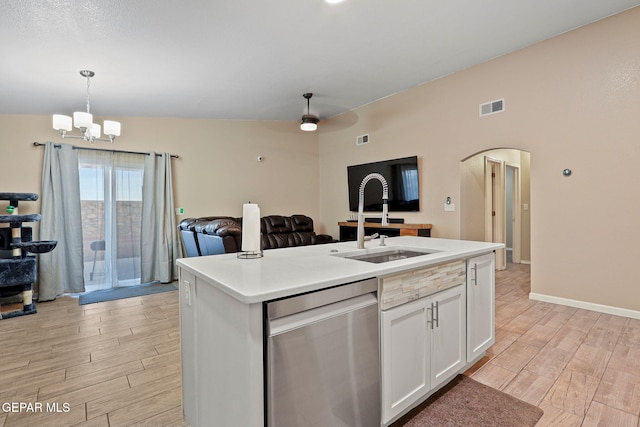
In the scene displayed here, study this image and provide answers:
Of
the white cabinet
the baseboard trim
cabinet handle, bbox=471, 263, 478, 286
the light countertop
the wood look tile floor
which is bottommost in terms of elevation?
the wood look tile floor

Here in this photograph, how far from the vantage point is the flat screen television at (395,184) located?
16.2ft

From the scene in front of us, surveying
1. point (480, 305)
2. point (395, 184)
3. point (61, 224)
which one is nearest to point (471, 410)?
point (480, 305)

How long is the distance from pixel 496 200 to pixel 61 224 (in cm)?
667

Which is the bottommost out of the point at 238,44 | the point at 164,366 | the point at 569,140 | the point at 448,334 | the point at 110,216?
the point at 164,366

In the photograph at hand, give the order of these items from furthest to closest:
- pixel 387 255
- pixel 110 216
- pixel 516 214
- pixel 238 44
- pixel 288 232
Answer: pixel 516 214 → pixel 288 232 → pixel 110 216 → pixel 238 44 → pixel 387 255

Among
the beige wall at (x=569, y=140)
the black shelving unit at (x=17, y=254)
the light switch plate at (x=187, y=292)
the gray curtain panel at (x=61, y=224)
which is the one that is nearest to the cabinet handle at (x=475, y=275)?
the light switch plate at (x=187, y=292)

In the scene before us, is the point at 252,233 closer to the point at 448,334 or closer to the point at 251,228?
the point at 251,228

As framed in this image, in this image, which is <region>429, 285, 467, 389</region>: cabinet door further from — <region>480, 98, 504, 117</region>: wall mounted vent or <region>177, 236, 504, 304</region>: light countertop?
<region>480, 98, 504, 117</region>: wall mounted vent

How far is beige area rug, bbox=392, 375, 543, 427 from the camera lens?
1.63 m

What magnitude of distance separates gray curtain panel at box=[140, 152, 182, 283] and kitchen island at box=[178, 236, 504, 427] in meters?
3.71

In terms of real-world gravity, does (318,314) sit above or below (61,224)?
below

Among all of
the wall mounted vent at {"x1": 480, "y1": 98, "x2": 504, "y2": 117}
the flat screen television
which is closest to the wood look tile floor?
the flat screen television

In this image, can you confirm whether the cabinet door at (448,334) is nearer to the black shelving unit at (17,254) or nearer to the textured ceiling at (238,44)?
the textured ceiling at (238,44)

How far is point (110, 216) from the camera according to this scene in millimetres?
4621
